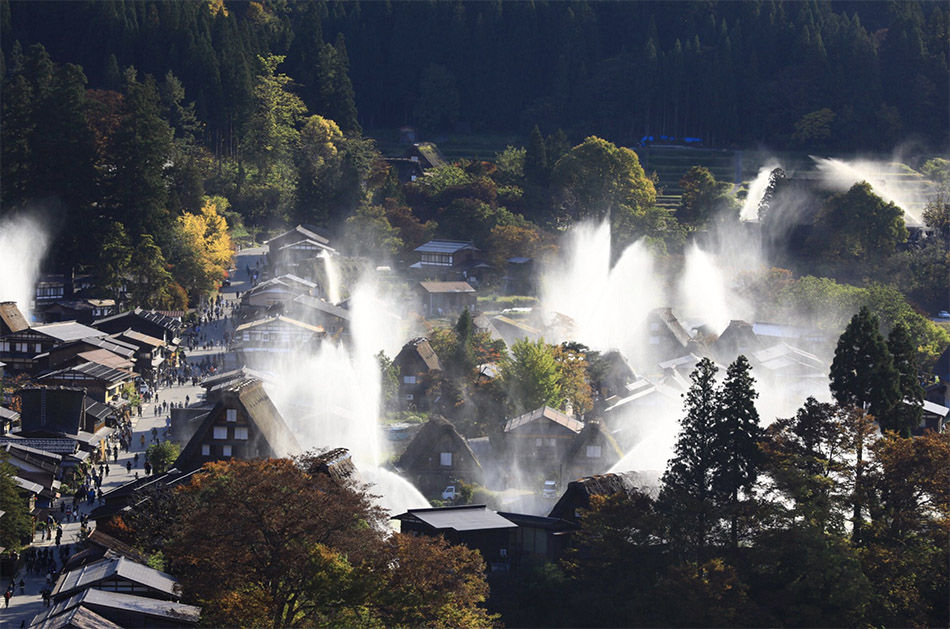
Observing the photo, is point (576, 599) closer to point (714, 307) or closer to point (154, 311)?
point (154, 311)

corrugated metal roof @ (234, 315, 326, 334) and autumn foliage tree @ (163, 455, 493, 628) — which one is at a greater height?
corrugated metal roof @ (234, 315, 326, 334)

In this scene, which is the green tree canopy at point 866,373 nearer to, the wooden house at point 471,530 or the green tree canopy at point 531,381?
the wooden house at point 471,530

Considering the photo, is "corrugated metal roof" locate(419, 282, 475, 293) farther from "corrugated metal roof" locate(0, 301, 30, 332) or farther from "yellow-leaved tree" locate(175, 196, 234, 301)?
"corrugated metal roof" locate(0, 301, 30, 332)

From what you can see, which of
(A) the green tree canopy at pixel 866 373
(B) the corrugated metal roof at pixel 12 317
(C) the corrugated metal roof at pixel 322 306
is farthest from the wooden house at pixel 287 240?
(A) the green tree canopy at pixel 866 373

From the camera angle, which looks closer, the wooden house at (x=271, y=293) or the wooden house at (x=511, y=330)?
the wooden house at (x=511, y=330)

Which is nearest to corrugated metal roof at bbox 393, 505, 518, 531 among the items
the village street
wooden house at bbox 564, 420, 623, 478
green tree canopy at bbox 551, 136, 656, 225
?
wooden house at bbox 564, 420, 623, 478

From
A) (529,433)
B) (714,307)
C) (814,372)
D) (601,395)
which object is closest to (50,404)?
(529,433)

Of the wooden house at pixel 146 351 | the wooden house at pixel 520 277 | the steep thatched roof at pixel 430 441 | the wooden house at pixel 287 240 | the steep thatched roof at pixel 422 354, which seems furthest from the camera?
the wooden house at pixel 287 240
